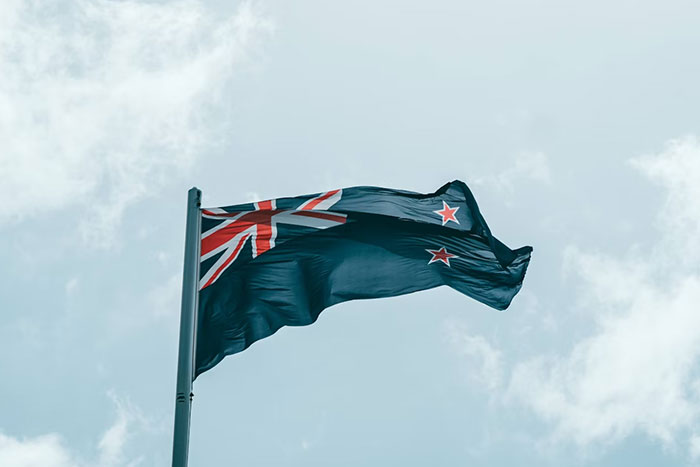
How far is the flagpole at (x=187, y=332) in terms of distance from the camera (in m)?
10.2

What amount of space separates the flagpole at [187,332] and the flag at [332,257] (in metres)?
0.88

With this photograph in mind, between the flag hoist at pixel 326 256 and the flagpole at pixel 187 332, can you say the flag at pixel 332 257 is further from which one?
the flagpole at pixel 187 332

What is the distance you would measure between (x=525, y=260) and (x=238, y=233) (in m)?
5.44

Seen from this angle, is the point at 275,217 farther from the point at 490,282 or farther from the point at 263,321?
the point at 490,282

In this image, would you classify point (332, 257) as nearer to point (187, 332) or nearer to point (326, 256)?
point (326, 256)

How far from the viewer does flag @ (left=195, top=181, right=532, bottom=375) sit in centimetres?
1334

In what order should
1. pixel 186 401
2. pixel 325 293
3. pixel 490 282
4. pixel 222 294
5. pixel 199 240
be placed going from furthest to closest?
pixel 490 282 → pixel 325 293 → pixel 222 294 → pixel 199 240 → pixel 186 401

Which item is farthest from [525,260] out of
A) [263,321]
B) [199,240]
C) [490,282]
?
[199,240]

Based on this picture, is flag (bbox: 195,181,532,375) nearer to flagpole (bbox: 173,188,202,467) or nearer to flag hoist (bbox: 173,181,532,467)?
flag hoist (bbox: 173,181,532,467)

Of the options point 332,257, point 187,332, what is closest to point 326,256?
point 332,257

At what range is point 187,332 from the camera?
11.2 meters

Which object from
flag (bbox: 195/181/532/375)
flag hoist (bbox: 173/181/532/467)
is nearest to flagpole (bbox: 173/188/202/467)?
flag hoist (bbox: 173/181/532/467)

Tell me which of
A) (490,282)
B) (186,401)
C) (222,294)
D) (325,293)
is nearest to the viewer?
(186,401)

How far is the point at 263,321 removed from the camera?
1366cm
